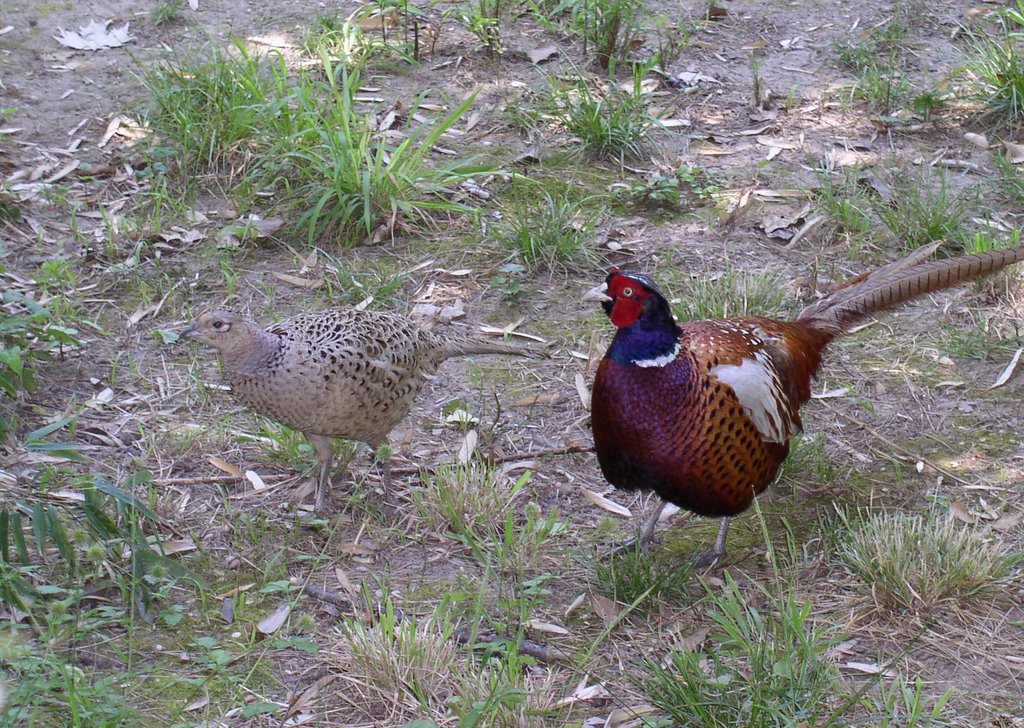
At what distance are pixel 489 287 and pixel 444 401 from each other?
0.78 m

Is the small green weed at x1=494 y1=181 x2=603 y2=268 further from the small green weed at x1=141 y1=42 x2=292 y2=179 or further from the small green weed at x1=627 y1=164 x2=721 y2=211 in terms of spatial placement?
the small green weed at x1=141 y1=42 x2=292 y2=179

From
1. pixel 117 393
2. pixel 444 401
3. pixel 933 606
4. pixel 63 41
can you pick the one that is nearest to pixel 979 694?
pixel 933 606

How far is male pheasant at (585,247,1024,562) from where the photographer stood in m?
3.42

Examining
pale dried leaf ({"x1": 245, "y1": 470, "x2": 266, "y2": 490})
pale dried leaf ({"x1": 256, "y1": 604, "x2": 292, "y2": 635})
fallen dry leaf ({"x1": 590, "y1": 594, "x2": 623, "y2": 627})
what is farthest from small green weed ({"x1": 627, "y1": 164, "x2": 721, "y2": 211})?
pale dried leaf ({"x1": 256, "y1": 604, "x2": 292, "y2": 635})

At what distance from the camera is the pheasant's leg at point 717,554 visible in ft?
12.1

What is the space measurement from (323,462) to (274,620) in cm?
70

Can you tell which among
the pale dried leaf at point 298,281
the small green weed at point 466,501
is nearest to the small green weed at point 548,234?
the pale dried leaf at point 298,281

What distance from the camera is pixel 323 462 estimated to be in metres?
3.93

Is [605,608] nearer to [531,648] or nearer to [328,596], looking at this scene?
[531,648]

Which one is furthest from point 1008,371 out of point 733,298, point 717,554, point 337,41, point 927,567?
point 337,41

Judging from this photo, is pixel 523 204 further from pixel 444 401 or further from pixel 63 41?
pixel 63 41

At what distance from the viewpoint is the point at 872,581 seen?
3.43 meters

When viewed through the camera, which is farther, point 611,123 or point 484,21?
point 484,21

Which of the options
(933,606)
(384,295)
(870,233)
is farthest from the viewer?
(870,233)
